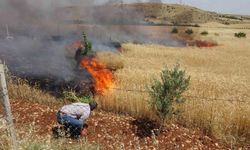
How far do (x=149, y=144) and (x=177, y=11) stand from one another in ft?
461

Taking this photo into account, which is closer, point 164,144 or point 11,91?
point 164,144

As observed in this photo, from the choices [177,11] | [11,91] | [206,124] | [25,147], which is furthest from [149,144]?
[177,11]

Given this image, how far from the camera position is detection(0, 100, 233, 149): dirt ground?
10.2 metres

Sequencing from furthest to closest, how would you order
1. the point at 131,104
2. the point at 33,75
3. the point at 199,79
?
1. the point at 199,79
2. the point at 33,75
3. the point at 131,104

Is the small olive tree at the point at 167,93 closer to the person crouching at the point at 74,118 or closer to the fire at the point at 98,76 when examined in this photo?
the person crouching at the point at 74,118

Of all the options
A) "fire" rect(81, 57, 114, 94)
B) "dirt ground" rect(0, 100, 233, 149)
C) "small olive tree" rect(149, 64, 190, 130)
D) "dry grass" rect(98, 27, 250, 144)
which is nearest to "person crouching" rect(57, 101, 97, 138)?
"dirt ground" rect(0, 100, 233, 149)

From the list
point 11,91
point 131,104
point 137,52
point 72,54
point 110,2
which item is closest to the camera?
point 131,104

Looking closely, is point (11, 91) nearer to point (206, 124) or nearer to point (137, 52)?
point (206, 124)

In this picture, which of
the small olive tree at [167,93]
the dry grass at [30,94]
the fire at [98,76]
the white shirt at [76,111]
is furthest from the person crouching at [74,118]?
the fire at [98,76]

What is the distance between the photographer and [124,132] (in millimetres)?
10781

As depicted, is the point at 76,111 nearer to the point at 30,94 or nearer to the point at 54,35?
the point at 30,94

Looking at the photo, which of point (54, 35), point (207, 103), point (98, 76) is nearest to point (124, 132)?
point (207, 103)

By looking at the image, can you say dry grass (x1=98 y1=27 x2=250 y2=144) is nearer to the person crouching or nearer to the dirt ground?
the dirt ground

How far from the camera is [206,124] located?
1144 cm
